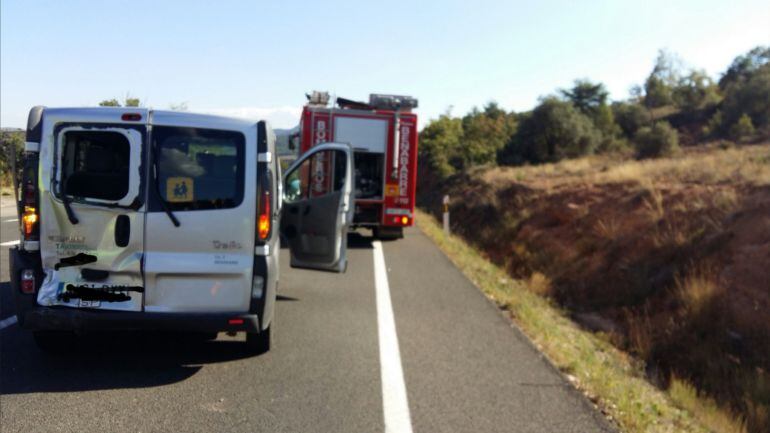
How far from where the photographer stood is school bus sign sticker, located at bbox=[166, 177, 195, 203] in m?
5.21

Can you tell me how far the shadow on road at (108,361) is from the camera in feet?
16.8

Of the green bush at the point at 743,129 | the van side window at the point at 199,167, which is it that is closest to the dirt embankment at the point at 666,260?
the van side window at the point at 199,167

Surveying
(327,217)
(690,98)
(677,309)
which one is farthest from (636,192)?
(690,98)

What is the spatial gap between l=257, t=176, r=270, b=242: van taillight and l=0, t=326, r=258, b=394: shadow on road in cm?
131

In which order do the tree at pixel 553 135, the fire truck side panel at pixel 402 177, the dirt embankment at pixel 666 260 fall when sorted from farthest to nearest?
the tree at pixel 553 135, the fire truck side panel at pixel 402 177, the dirt embankment at pixel 666 260

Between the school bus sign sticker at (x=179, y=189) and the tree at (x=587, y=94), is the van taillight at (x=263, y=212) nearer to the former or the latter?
the school bus sign sticker at (x=179, y=189)

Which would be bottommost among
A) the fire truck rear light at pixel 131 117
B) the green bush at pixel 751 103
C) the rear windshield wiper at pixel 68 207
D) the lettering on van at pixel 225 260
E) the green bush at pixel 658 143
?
the lettering on van at pixel 225 260

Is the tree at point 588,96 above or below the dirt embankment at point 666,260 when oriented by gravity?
above

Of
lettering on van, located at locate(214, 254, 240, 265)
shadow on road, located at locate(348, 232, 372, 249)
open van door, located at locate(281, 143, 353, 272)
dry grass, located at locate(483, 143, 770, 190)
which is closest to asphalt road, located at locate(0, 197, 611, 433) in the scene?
open van door, located at locate(281, 143, 353, 272)

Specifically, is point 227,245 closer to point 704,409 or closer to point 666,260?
point 704,409

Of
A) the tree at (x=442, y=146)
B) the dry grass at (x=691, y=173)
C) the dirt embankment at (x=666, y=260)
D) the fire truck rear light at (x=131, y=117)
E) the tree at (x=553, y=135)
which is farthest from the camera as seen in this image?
the tree at (x=442, y=146)

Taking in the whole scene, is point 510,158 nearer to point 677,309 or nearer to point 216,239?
point 677,309

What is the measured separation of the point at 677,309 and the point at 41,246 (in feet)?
35.3

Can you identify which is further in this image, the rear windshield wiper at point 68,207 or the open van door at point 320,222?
the open van door at point 320,222
